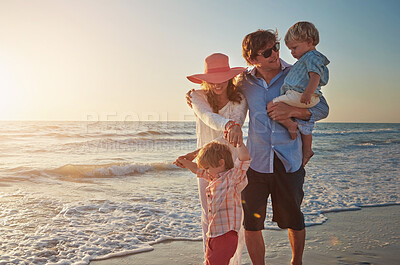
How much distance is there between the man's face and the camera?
2615 mm

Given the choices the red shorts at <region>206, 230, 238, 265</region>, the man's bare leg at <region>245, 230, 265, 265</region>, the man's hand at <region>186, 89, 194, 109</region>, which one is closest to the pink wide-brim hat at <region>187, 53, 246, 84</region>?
the man's hand at <region>186, 89, 194, 109</region>

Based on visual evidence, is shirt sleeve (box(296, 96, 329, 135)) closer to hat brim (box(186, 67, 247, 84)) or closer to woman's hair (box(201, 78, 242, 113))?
woman's hair (box(201, 78, 242, 113))

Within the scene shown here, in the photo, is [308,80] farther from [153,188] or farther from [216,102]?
[153,188]

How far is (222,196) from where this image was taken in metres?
2.33

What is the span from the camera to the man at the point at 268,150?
2.67m

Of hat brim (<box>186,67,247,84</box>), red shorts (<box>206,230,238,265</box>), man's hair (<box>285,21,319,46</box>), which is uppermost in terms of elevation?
man's hair (<box>285,21,319,46</box>)

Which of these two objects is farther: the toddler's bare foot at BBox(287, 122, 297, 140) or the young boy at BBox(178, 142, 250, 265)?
the toddler's bare foot at BBox(287, 122, 297, 140)

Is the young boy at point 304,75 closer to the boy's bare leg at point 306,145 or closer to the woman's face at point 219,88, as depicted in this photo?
the boy's bare leg at point 306,145

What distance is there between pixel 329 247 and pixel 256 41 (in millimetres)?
2762

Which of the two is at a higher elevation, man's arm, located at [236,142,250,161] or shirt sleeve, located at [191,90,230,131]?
shirt sleeve, located at [191,90,230,131]

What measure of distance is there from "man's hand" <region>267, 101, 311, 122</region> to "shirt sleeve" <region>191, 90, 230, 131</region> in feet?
1.39

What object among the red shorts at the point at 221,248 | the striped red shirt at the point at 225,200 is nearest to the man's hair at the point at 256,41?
the striped red shirt at the point at 225,200

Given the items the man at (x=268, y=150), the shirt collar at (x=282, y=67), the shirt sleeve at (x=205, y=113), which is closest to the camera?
the shirt sleeve at (x=205, y=113)

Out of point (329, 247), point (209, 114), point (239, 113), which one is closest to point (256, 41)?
point (239, 113)
